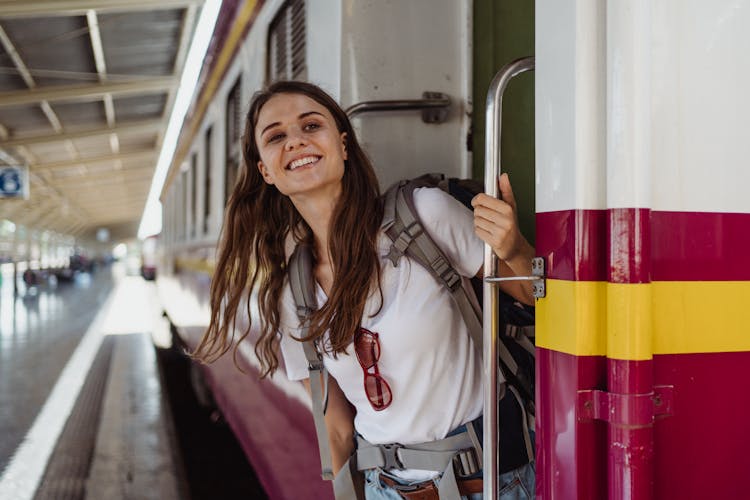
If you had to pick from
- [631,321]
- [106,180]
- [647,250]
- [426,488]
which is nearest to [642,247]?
[647,250]

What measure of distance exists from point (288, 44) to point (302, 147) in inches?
44.0

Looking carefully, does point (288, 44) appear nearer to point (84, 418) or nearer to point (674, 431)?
point (674, 431)

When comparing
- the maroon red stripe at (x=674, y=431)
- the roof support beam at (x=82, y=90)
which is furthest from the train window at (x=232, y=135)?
the roof support beam at (x=82, y=90)

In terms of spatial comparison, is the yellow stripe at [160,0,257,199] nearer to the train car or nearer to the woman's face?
the woman's face

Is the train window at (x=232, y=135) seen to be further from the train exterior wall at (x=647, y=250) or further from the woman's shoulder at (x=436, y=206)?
the train exterior wall at (x=647, y=250)

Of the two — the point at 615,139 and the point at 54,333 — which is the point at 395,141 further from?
the point at 54,333

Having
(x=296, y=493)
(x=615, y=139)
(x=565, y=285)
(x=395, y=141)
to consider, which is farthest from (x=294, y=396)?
(x=615, y=139)

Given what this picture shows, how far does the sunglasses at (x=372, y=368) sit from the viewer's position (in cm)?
152

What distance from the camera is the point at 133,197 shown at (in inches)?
1147

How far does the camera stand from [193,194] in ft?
19.7

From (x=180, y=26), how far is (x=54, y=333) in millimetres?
5586

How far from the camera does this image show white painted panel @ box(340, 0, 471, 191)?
1.90 m

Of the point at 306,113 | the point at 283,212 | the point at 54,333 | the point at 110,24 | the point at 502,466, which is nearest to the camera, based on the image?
the point at 502,466

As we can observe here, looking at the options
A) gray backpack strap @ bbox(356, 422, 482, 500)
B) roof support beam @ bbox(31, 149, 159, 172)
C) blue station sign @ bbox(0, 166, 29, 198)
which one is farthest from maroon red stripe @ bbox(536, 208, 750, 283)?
roof support beam @ bbox(31, 149, 159, 172)
